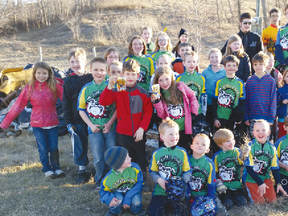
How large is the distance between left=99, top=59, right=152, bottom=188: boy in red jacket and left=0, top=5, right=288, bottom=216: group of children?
0.05ft

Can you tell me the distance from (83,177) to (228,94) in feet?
8.87

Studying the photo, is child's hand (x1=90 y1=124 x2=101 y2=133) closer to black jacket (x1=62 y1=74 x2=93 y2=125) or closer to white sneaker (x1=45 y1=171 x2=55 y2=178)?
black jacket (x1=62 y1=74 x2=93 y2=125)

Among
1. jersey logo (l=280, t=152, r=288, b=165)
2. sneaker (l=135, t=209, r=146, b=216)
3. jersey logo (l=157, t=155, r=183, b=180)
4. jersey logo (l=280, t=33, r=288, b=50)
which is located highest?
jersey logo (l=280, t=33, r=288, b=50)

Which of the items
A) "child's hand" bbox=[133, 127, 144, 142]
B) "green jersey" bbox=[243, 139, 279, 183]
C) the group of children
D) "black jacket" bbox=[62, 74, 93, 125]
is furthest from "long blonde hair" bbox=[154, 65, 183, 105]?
"black jacket" bbox=[62, 74, 93, 125]

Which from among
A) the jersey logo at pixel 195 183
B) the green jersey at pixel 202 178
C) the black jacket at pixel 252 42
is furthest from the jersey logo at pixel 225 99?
the black jacket at pixel 252 42

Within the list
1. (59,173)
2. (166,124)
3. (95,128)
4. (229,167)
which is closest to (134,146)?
(95,128)

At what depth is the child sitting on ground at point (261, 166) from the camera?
358 centimetres

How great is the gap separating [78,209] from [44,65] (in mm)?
2353

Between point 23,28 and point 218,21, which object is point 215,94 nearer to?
point 218,21

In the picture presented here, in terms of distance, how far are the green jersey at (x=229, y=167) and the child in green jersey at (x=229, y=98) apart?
74cm

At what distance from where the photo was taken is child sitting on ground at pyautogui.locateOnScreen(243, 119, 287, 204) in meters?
3.58

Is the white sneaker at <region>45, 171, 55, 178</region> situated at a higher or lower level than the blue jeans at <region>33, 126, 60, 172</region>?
lower

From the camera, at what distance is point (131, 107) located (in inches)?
148

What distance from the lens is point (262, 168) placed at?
3693mm
